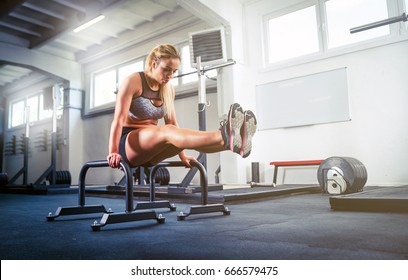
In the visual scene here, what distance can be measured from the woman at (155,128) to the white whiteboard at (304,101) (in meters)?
2.92

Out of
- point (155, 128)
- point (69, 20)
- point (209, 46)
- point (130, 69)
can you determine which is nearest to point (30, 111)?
point (130, 69)

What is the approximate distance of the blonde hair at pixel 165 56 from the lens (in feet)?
5.76

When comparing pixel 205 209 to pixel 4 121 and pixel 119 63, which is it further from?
pixel 4 121

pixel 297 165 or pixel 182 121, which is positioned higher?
pixel 182 121

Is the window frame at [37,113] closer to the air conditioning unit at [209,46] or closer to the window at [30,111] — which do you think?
the window at [30,111]

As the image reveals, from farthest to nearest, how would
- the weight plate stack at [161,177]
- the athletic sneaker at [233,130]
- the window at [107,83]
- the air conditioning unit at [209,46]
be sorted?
the window at [107,83], the weight plate stack at [161,177], the air conditioning unit at [209,46], the athletic sneaker at [233,130]

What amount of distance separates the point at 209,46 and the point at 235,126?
2733mm

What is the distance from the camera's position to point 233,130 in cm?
156

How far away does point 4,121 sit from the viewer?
9.86 meters

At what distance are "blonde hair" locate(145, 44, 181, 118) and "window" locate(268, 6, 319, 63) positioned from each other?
3350 millimetres

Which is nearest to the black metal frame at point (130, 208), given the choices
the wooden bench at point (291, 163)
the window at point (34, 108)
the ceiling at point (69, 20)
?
the wooden bench at point (291, 163)
